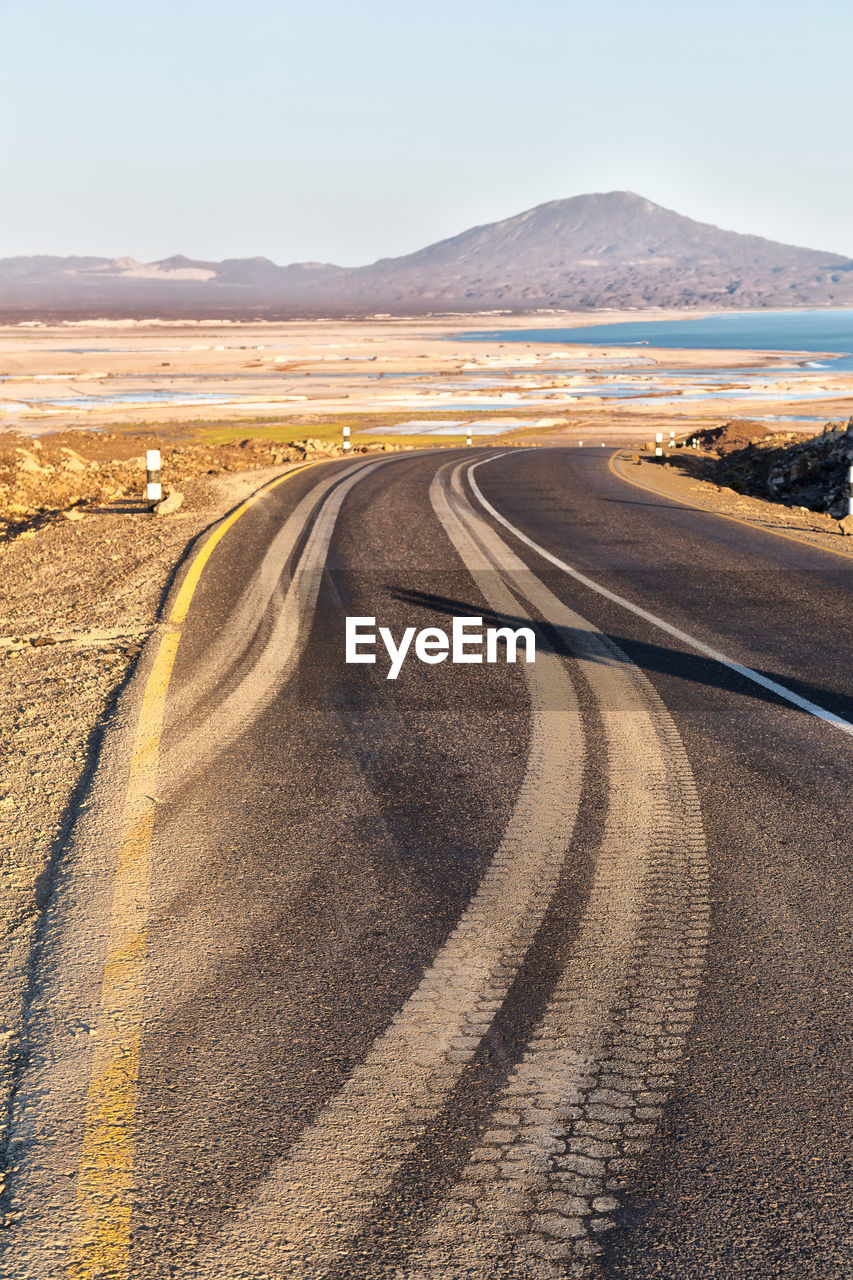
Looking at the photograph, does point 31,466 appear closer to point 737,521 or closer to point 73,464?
point 73,464

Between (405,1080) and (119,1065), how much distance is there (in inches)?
37.6

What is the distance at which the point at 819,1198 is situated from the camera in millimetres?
3096

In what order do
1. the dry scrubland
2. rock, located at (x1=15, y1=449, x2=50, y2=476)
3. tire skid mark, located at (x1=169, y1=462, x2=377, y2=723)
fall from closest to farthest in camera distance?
the dry scrubland
tire skid mark, located at (x1=169, y1=462, x2=377, y2=723)
rock, located at (x1=15, y1=449, x2=50, y2=476)

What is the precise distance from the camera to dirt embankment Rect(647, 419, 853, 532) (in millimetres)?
24875

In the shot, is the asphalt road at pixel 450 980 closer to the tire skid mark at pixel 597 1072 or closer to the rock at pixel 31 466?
the tire skid mark at pixel 597 1072

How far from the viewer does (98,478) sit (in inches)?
942

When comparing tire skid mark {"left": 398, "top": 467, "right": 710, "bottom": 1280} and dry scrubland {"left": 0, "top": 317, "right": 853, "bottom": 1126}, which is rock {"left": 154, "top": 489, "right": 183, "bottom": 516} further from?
tire skid mark {"left": 398, "top": 467, "right": 710, "bottom": 1280}

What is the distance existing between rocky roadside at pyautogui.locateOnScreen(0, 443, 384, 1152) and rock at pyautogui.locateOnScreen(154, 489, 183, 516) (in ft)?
0.76

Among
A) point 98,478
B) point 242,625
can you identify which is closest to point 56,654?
point 242,625

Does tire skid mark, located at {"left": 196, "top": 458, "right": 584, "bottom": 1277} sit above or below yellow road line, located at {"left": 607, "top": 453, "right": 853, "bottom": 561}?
above

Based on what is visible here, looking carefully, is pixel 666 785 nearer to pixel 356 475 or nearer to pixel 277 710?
pixel 277 710

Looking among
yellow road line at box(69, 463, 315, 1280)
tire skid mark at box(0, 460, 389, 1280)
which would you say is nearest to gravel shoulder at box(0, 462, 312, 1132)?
tire skid mark at box(0, 460, 389, 1280)

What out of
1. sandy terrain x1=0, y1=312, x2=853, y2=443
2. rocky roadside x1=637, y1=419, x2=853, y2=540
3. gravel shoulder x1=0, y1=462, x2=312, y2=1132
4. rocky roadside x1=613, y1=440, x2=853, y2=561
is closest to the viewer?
gravel shoulder x1=0, y1=462, x2=312, y2=1132

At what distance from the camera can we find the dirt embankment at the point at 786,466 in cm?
2488
